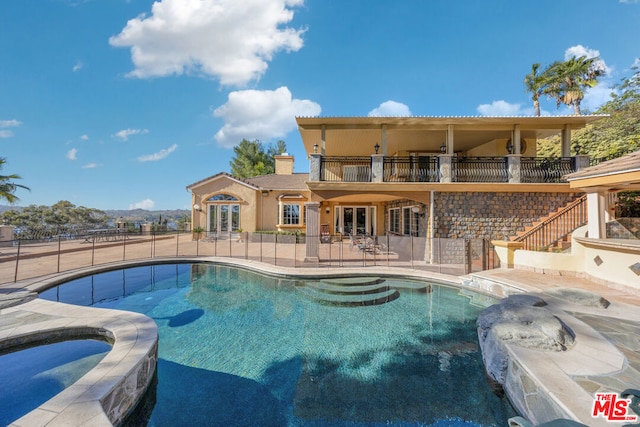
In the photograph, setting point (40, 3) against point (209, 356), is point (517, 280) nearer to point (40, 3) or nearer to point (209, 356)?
point (209, 356)

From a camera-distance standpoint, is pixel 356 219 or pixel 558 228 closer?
pixel 558 228

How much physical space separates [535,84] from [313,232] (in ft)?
77.9

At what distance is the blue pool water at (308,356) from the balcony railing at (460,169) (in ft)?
16.4

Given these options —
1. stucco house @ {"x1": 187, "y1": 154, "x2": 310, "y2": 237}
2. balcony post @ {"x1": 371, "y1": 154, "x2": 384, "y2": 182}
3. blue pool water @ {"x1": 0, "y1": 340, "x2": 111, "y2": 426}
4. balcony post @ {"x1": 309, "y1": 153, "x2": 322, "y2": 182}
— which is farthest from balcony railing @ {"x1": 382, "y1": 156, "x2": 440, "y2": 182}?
blue pool water @ {"x1": 0, "y1": 340, "x2": 111, "y2": 426}

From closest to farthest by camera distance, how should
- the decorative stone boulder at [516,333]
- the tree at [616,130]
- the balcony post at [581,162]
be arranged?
the decorative stone boulder at [516,333]
the balcony post at [581,162]
the tree at [616,130]

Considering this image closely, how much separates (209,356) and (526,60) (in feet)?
96.0

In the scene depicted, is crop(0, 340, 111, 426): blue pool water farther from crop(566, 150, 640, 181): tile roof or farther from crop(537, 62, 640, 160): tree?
crop(537, 62, 640, 160): tree

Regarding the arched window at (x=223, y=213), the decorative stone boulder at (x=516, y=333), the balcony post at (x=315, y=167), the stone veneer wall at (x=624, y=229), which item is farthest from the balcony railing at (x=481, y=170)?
the arched window at (x=223, y=213)

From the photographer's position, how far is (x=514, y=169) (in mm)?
10750

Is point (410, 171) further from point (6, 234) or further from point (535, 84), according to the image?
point (6, 234)

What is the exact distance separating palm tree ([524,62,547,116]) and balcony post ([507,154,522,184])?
52.5ft

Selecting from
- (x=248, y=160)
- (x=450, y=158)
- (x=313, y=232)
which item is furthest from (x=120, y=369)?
(x=248, y=160)

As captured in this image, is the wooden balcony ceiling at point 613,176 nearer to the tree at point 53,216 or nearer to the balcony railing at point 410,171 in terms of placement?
the balcony railing at point 410,171

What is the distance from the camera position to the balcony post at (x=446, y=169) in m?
10.8
